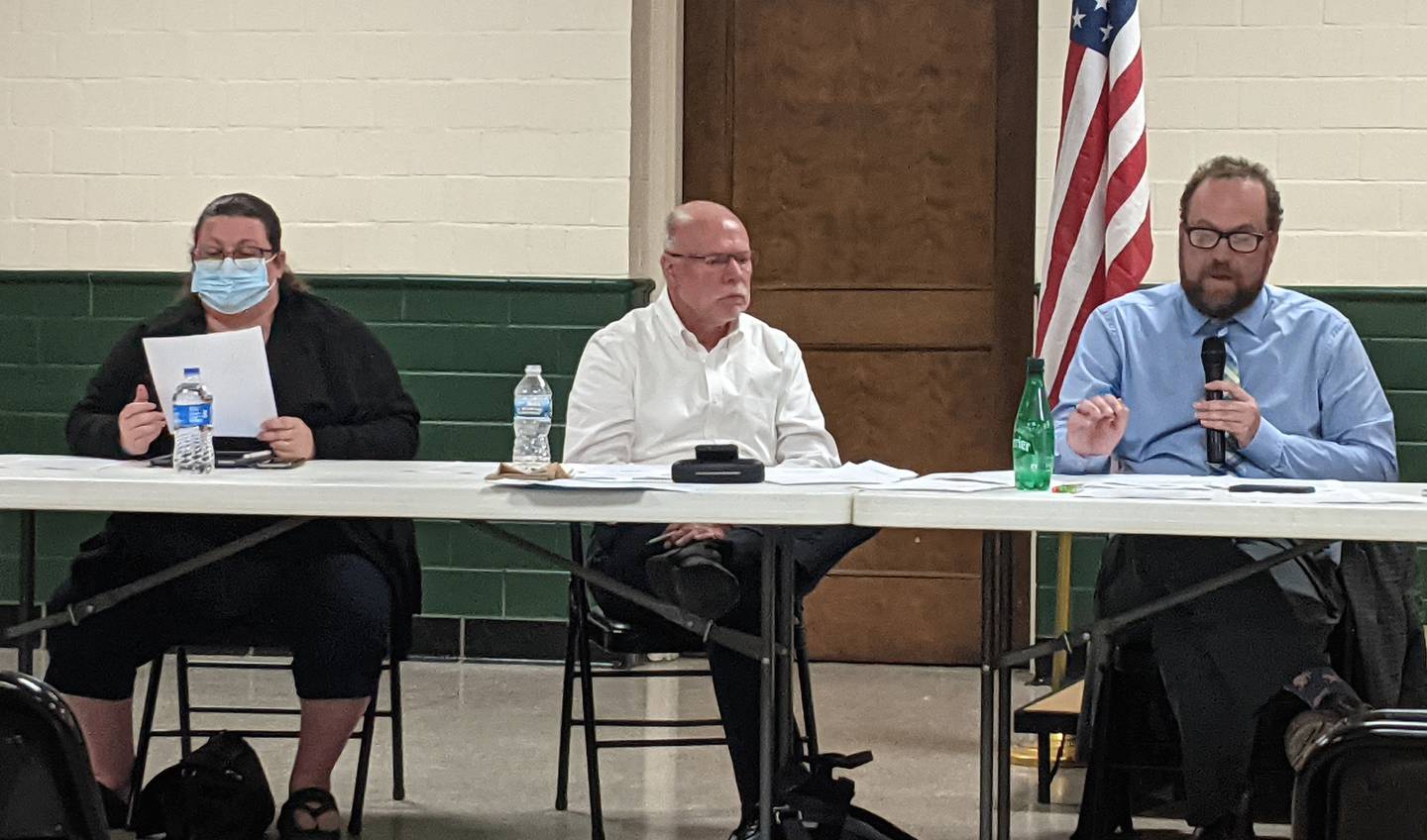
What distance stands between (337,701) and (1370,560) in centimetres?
173

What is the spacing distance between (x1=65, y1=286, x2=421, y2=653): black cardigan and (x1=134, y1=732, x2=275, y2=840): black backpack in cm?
35

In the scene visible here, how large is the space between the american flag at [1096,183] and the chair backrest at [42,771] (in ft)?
10.0

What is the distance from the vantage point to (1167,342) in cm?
323

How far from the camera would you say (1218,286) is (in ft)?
10.5

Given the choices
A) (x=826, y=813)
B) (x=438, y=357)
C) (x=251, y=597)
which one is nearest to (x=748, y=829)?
(x=826, y=813)

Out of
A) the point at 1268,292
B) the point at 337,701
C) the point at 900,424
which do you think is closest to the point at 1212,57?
the point at 900,424

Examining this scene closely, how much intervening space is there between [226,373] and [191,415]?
0.68 feet

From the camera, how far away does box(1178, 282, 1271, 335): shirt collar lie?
3229mm

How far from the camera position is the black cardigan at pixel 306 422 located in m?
3.06

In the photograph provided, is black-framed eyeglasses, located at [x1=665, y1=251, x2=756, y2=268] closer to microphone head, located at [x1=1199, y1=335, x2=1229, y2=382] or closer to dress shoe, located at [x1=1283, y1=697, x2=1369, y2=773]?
microphone head, located at [x1=1199, y1=335, x2=1229, y2=382]

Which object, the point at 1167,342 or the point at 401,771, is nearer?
the point at 1167,342

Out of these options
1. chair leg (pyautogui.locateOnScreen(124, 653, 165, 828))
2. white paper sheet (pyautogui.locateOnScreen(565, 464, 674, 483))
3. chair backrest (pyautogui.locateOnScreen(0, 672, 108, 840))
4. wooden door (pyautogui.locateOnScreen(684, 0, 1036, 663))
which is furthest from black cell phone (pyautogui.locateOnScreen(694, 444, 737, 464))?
wooden door (pyautogui.locateOnScreen(684, 0, 1036, 663))

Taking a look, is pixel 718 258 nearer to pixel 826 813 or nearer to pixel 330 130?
pixel 826 813

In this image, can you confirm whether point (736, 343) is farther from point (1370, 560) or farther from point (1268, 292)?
point (1370, 560)
